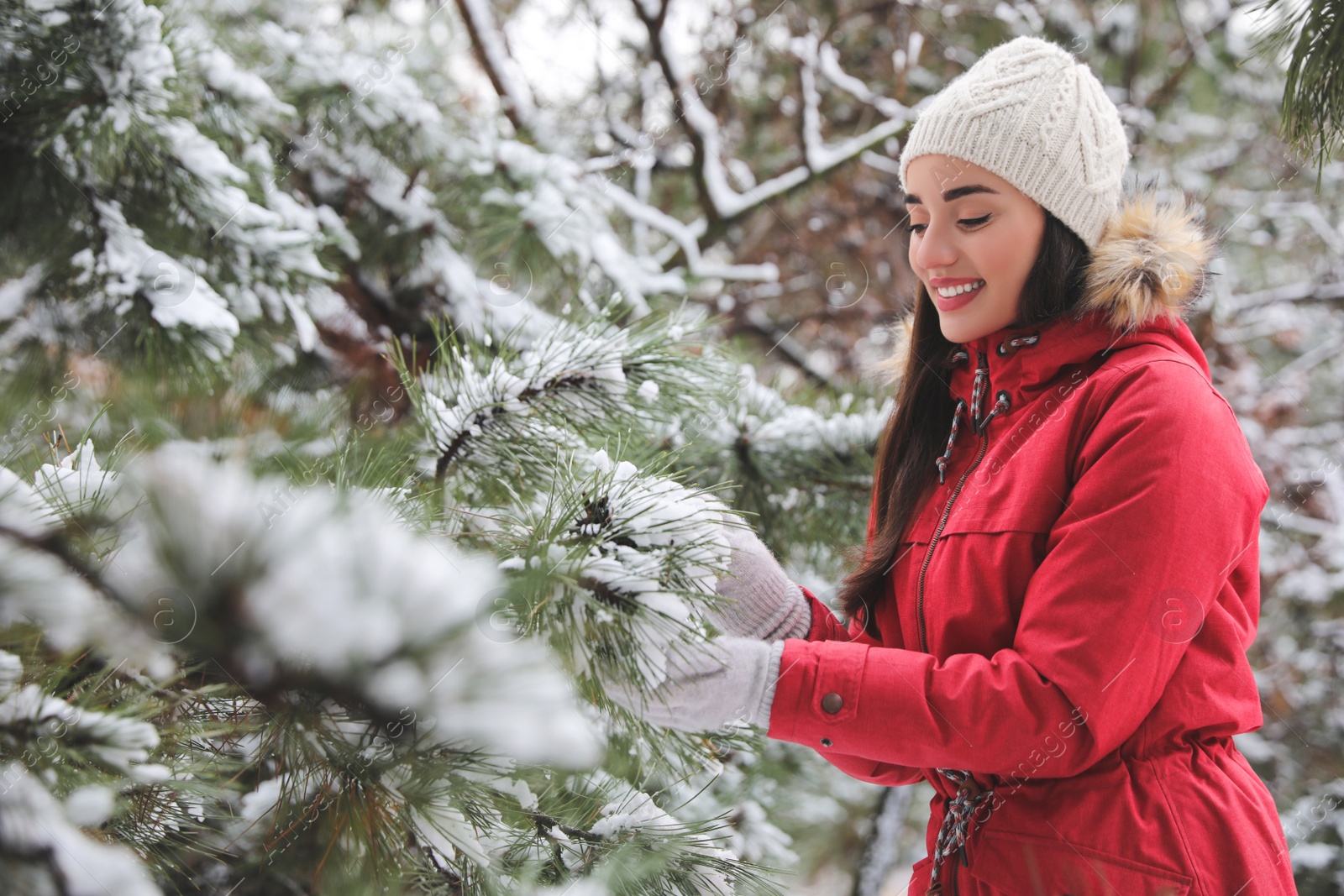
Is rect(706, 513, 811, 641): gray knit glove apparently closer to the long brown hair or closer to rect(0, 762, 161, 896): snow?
the long brown hair

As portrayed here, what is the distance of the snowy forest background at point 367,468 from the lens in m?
0.42

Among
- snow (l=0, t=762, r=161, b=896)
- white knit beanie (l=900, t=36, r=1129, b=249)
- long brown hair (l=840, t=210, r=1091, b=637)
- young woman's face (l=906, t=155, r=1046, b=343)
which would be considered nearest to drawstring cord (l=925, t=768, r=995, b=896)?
long brown hair (l=840, t=210, r=1091, b=637)

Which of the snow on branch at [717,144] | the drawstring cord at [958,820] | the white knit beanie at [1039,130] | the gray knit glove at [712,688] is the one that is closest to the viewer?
the gray knit glove at [712,688]

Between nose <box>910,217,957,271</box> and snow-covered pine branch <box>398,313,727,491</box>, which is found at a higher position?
nose <box>910,217,957,271</box>

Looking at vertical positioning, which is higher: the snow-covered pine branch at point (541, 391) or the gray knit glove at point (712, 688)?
the snow-covered pine branch at point (541, 391)

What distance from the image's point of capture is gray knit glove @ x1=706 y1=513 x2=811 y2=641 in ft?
3.52

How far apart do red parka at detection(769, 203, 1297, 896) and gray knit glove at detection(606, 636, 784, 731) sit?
3 centimetres

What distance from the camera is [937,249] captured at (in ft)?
3.82

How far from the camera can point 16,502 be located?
1.73 ft

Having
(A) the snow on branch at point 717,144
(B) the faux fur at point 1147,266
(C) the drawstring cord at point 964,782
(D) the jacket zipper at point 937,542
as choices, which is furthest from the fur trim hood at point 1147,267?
(A) the snow on branch at point 717,144

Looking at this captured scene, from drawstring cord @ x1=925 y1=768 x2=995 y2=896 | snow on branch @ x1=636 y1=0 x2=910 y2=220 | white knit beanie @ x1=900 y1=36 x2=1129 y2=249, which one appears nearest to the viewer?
drawstring cord @ x1=925 y1=768 x2=995 y2=896

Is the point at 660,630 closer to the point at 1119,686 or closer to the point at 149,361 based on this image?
the point at 1119,686

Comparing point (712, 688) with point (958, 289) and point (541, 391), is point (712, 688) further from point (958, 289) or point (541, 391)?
point (958, 289)

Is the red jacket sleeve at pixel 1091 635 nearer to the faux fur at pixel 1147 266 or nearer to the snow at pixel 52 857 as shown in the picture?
the faux fur at pixel 1147 266
